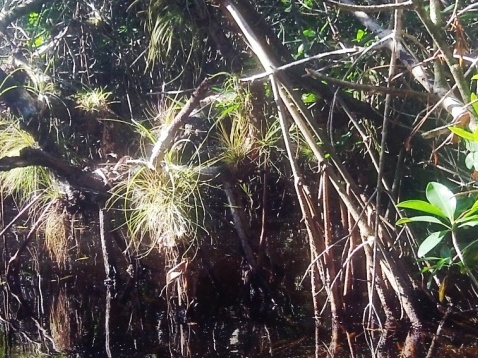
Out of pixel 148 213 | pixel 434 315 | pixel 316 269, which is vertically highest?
pixel 148 213

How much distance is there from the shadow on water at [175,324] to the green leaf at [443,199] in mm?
677

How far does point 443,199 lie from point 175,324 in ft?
4.74

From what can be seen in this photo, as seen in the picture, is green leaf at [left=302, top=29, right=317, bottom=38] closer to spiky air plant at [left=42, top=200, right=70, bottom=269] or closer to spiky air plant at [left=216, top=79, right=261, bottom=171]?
spiky air plant at [left=216, top=79, right=261, bottom=171]

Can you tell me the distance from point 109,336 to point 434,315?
1290 mm

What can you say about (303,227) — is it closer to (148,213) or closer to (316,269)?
(316,269)

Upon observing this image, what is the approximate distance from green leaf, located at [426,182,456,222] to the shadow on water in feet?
2.22

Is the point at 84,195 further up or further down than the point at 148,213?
further up

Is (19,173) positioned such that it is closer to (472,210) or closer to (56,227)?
(56,227)

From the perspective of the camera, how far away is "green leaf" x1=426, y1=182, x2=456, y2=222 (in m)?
1.84

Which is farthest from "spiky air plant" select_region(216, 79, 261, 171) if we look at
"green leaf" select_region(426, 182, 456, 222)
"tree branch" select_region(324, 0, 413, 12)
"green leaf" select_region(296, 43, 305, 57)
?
"tree branch" select_region(324, 0, 413, 12)

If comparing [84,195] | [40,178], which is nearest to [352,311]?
[84,195]

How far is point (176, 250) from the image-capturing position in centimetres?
294

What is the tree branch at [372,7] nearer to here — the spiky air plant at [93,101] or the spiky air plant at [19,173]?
the spiky air plant at [19,173]

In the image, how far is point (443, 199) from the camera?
187 centimetres
